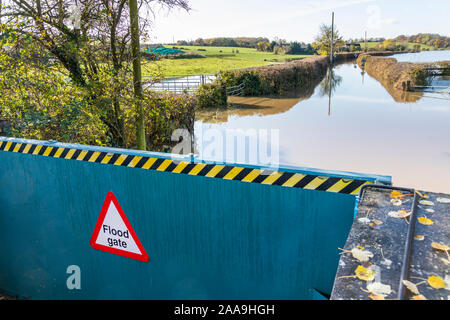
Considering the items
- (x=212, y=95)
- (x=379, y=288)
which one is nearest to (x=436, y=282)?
(x=379, y=288)

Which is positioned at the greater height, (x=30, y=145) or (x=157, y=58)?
(x=157, y=58)

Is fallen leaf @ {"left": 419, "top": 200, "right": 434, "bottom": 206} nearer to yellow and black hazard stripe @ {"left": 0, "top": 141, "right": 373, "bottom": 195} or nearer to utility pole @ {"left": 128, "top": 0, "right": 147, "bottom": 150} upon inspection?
yellow and black hazard stripe @ {"left": 0, "top": 141, "right": 373, "bottom": 195}

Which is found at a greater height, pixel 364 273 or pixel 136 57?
pixel 136 57

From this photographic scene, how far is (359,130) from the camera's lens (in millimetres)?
14516

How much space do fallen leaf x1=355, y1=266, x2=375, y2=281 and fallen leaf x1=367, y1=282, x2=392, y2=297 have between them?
3 cm

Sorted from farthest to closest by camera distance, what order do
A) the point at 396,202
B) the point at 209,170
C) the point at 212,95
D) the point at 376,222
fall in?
the point at 212,95 → the point at 209,170 → the point at 396,202 → the point at 376,222

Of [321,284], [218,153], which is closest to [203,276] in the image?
[321,284]

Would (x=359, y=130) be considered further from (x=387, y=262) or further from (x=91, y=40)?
(x=387, y=262)

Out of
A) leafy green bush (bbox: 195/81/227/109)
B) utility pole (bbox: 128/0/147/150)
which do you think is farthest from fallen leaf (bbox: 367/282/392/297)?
leafy green bush (bbox: 195/81/227/109)

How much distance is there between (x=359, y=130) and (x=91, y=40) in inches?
442

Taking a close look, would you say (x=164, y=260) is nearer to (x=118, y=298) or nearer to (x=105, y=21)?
(x=118, y=298)

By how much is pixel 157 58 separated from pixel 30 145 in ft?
17.4

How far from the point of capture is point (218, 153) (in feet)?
34.1
